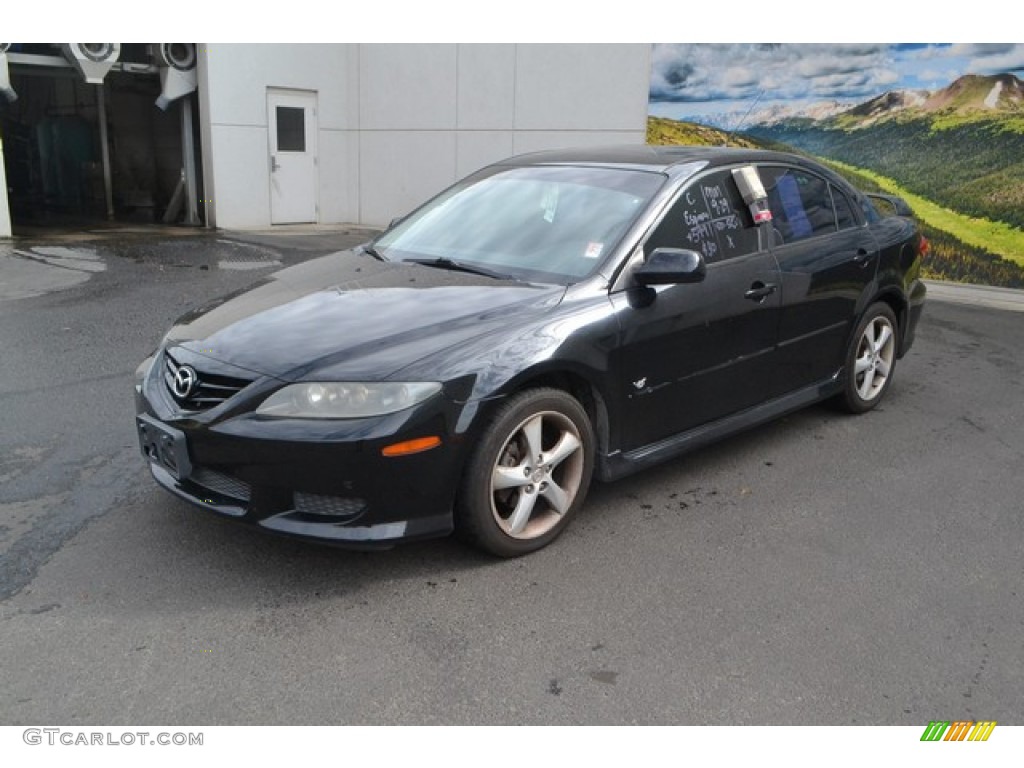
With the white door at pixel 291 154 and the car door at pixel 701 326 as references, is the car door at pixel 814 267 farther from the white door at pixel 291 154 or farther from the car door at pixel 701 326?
the white door at pixel 291 154

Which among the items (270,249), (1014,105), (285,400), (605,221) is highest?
(1014,105)

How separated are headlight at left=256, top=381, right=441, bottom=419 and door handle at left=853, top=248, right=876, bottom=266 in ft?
10.3

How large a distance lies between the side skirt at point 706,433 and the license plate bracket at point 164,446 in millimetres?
1721

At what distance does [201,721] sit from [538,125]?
12.1m

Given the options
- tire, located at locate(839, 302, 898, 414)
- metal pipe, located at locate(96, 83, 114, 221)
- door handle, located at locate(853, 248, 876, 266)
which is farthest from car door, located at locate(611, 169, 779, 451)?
metal pipe, located at locate(96, 83, 114, 221)

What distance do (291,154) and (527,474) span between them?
12.8 m

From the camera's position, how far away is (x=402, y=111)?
1495 cm

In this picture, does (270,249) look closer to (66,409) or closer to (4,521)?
(66,409)

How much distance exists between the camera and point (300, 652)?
9.65 feet

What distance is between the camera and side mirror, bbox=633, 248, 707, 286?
147 inches

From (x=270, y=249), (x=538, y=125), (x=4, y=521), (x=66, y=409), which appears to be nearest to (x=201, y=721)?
(x=4, y=521)

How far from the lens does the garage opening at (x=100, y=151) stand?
574 inches

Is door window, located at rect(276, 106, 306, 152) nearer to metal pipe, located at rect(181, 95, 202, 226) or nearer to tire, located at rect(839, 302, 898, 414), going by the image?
metal pipe, located at rect(181, 95, 202, 226)

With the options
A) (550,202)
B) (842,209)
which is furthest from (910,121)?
(550,202)
